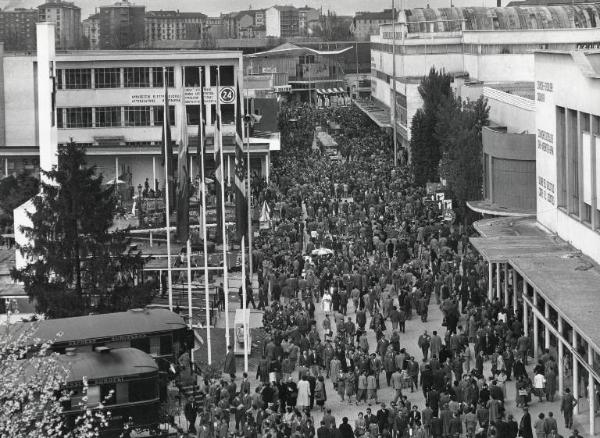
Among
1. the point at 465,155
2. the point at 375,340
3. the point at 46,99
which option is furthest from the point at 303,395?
the point at 465,155

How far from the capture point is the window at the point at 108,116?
7675 cm

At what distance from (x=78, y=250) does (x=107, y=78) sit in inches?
1571

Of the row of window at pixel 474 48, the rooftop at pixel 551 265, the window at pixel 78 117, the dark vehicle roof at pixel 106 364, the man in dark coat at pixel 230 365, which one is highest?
the row of window at pixel 474 48

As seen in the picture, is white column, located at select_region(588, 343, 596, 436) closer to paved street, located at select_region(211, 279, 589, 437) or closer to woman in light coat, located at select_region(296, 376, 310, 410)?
paved street, located at select_region(211, 279, 589, 437)

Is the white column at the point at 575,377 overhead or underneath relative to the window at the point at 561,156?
underneath

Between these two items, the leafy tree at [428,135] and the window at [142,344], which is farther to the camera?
the leafy tree at [428,135]

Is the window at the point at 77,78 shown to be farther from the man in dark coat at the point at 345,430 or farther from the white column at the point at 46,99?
the man in dark coat at the point at 345,430

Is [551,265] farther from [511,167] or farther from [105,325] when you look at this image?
[511,167]

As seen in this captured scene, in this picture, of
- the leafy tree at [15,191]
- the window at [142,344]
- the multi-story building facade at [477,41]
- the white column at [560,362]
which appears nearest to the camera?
the white column at [560,362]

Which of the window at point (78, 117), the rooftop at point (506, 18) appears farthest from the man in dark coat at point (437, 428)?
the rooftop at point (506, 18)

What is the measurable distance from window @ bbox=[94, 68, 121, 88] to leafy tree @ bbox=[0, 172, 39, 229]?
12365 millimetres

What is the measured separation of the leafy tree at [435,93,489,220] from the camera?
2179 inches

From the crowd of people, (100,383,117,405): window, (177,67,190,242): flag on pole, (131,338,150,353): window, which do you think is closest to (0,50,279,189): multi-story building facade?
the crowd of people

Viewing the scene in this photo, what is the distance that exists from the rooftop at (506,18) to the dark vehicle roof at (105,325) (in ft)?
239
